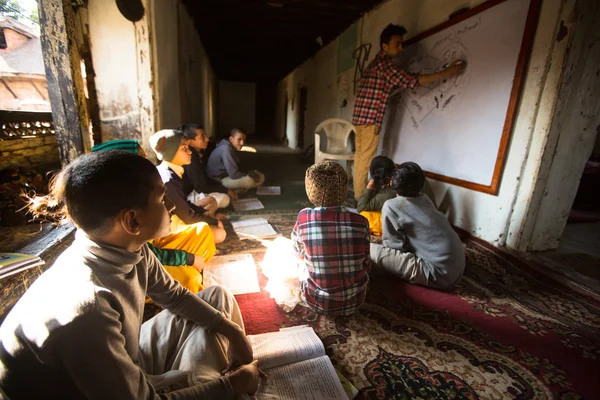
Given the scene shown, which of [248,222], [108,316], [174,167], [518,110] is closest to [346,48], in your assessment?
[518,110]

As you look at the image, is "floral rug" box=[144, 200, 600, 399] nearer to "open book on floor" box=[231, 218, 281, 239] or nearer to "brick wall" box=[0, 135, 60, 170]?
"open book on floor" box=[231, 218, 281, 239]

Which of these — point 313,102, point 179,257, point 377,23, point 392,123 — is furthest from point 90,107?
point 313,102

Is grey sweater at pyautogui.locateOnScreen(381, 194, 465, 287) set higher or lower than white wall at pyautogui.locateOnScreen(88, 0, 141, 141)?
lower

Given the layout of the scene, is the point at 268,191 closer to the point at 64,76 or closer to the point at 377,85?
the point at 377,85

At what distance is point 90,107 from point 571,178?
4268 mm

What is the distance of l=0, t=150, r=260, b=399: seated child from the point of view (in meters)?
0.61

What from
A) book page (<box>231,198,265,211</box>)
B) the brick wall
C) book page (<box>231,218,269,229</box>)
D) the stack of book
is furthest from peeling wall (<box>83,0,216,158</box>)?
the stack of book

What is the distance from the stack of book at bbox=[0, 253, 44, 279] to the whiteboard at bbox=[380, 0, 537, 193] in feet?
10.3

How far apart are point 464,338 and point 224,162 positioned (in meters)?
3.19

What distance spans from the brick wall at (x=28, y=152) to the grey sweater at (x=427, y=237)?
3.37 metres

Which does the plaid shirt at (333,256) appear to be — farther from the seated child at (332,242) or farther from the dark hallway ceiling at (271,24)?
the dark hallway ceiling at (271,24)

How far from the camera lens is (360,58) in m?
4.77

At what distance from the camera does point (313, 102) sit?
298 inches

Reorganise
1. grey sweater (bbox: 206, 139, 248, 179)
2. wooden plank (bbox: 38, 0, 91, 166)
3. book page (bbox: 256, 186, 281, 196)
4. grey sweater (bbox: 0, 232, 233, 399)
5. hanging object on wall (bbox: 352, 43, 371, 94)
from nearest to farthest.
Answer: grey sweater (bbox: 0, 232, 233, 399) → wooden plank (bbox: 38, 0, 91, 166) → grey sweater (bbox: 206, 139, 248, 179) → book page (bbox: 256, 186, 281, 196) → hanging object on wall (bbox: 352, 43, 371, 94)
